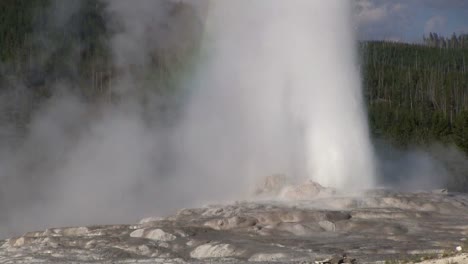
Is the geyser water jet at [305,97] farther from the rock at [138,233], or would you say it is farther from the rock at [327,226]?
the rock at [138,233]

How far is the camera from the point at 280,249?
13.9 meters

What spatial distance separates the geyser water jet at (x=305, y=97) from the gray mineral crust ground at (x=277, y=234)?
2.95 m

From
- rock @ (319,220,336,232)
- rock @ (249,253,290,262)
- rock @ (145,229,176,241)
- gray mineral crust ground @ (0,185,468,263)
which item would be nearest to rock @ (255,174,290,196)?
gray mineral crust ground @ (0,185,468,263)

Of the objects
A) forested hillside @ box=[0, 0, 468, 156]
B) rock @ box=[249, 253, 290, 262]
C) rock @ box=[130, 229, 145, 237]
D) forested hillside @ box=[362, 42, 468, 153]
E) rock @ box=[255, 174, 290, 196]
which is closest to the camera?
rock @ box=[249, 253, 290, 262]

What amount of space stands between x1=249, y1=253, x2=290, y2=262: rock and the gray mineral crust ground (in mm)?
11

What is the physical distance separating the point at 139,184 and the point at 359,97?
1414 cm

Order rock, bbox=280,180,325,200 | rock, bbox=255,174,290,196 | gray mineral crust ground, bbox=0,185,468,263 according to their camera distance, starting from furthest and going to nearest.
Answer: rock, bbox=255,174,290,196
rock, bbox=280,180,325,200
gray mineral crust ground, bbox=0,185,468,263

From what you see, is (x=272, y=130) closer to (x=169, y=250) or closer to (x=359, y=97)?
(x=359, y=97)

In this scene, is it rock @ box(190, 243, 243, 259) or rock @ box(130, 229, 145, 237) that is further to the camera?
rock @ box(130, 229, 145, 237)

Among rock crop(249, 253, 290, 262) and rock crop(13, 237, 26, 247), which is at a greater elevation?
rock crop(249, 253, 290, 262)

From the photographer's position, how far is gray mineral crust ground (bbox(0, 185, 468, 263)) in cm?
1352

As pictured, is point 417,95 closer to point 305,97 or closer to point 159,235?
point 305,97

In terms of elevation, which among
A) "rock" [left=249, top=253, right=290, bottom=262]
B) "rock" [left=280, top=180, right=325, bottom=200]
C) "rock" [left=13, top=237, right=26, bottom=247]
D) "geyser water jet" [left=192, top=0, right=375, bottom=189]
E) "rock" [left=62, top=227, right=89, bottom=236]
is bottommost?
"rock" [left=13, top=237, right=26, bottom=247]

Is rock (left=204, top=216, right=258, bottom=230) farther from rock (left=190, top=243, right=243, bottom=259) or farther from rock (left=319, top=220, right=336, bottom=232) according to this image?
rock (left=190, top=243, right=243, bottom=259)
